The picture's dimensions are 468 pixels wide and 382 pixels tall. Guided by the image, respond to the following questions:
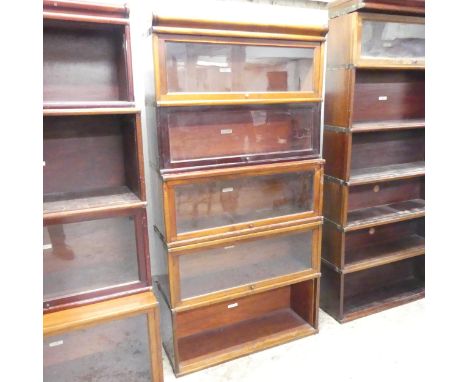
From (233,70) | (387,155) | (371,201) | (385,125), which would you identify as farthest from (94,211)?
(387,155)

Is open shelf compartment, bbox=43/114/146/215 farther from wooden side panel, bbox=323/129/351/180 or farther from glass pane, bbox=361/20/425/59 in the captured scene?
glass pane, bbox=361/20/425/59

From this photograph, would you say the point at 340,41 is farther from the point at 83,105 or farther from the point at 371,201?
the point at 83,105

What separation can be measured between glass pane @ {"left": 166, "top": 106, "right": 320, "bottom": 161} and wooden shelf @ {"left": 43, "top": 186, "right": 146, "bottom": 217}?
280 mm

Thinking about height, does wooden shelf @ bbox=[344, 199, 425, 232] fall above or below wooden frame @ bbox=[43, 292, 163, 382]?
above

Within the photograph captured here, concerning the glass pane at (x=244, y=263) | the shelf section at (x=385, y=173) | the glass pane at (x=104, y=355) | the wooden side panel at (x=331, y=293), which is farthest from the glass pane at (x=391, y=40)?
the glass pane at (x=104, y=355)

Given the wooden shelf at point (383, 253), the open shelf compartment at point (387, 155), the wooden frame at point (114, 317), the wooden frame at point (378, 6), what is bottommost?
the wooden shelf at point (383, 253)

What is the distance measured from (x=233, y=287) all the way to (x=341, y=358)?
713 mm

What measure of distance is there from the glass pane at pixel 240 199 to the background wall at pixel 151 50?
8.2 inches

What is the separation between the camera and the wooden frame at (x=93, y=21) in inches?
53.1

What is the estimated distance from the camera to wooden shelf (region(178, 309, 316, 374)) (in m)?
2.03

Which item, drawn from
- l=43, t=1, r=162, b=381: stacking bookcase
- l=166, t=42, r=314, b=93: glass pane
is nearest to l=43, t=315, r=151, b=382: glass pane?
l=43, t=1, r=162, b=381: stacking bookcase

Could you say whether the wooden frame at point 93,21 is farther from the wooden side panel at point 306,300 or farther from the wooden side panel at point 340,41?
the wooden side panel at point 306,300
